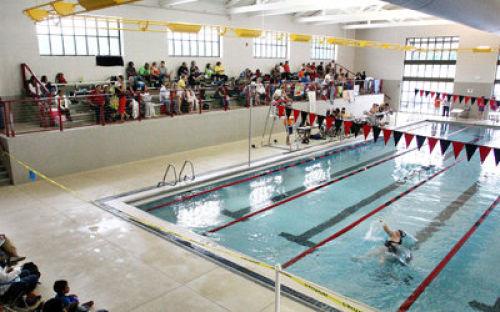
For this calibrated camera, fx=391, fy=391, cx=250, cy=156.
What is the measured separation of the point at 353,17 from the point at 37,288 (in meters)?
17.5

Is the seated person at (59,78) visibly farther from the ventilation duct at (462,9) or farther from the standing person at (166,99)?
the ventilation duct at (462,9)

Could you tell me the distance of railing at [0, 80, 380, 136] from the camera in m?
10.5

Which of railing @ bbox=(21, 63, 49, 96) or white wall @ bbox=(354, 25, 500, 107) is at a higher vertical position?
white wall @ bbox=(354, 25, 500, 107)

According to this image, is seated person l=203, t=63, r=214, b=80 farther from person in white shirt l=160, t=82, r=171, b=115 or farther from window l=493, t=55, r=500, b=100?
window l=493, t=55, r=500, b=100

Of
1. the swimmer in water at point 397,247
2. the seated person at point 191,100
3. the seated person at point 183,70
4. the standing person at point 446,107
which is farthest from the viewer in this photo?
the standing person at point 446,107

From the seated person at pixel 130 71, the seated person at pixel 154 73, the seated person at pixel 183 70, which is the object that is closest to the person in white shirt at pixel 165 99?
the seated person at pixel 154 73

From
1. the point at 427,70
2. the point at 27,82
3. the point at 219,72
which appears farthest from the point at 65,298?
the point at 427,70

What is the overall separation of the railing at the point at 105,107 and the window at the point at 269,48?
443cm

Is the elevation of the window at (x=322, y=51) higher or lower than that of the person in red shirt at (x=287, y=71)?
higher

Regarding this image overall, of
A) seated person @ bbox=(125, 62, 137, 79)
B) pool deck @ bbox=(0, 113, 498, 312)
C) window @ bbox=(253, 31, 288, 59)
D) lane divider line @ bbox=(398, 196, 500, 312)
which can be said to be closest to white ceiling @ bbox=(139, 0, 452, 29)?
window @ bbox=(253, 31, 288, 59)

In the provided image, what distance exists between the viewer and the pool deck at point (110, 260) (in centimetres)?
494

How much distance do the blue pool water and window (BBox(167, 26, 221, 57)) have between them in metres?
8.03

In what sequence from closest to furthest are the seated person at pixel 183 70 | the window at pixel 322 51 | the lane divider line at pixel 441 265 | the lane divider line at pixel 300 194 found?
the lane divider line at pixel 441 265 → the lane divider line at pixel 300 194 → the seated person at pixel 183 70 → the window at pixel 322 51

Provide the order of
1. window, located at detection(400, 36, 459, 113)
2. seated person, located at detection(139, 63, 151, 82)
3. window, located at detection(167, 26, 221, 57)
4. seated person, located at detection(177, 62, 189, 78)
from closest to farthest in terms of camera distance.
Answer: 1. seated person, located at detection(139, 63, 151, 82)
2. seated person, located at detection(177, 62, 189, 78)
3. window, located at detection(167, 26, 221, 57)
4. window, located at detection(400, 36, 459, 113)
